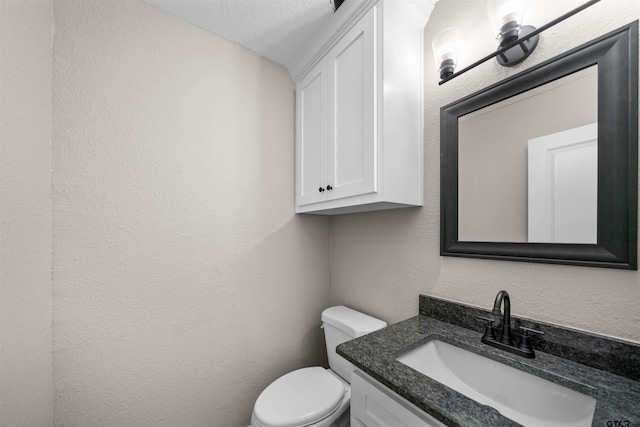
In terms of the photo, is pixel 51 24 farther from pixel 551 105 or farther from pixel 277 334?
pixel 551 105

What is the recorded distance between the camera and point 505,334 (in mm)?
828

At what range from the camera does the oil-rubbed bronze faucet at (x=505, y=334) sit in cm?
78

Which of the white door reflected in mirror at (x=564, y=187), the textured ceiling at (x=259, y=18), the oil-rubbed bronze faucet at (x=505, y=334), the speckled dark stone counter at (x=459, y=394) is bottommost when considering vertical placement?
the speckled dark stone counter at (x=459, y=394)

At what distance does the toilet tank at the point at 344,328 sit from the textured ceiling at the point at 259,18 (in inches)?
64.1

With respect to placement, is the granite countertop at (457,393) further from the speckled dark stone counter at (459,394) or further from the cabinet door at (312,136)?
the cabinet door at (312,136)

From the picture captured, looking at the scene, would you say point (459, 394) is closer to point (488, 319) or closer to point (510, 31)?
point (488, 319)

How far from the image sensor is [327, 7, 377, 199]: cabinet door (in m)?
1.04

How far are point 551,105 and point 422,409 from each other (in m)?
1.04


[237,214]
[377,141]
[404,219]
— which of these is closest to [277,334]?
[237,214]

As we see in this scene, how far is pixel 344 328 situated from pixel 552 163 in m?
1.17

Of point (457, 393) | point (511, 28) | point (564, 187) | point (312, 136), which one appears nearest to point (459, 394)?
point (457, 393)

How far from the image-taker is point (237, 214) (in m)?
1.39

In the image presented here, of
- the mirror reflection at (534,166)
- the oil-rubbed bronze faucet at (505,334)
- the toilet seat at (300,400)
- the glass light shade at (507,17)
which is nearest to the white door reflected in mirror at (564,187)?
the mirror reflection at (534,166)

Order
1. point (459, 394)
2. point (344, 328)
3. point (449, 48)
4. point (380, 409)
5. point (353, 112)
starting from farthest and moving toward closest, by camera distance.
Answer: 1. point (344, 328)
2. point (353, 112)
3. point (449, 48)
4. point (380, 409)
5. point (459, 394)
